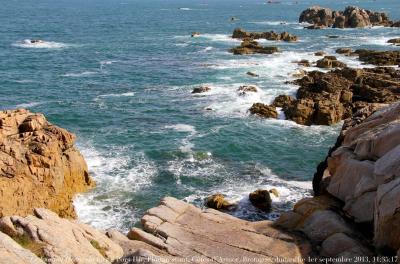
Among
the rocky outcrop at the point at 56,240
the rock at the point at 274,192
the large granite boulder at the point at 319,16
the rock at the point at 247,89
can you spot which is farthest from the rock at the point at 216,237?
the large granite boulder at the point at 319,16

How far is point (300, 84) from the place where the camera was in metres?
61.2

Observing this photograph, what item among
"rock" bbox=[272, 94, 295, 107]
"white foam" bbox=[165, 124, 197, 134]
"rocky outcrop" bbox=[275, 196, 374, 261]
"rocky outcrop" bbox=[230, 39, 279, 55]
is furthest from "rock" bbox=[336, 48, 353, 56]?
"rocky outcrop" bbox=[275, 196, 374, 261]

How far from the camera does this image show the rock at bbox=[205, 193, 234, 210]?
101ft

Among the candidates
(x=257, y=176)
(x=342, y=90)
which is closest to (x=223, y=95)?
(x=342, y=90)

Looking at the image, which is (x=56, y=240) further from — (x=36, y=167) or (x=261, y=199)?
(x=261, y=199)

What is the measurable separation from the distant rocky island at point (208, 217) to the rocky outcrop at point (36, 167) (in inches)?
2.6

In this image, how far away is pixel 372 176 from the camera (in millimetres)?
21203

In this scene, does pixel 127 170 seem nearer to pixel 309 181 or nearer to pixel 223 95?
pixel 309 181

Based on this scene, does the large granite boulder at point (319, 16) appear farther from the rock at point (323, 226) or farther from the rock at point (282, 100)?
the rock at point (323, 226)

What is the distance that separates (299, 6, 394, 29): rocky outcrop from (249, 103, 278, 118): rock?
89.1 meters

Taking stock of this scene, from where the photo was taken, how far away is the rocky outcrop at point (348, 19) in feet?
444

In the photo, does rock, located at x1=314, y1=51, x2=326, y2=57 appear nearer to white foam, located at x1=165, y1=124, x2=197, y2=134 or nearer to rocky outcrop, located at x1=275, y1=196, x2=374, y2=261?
white foam, located at x1=165, y1=124, x2=197, y2=134

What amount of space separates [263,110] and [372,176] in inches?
1191

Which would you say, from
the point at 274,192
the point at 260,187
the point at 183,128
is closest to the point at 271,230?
the point at 274,192
